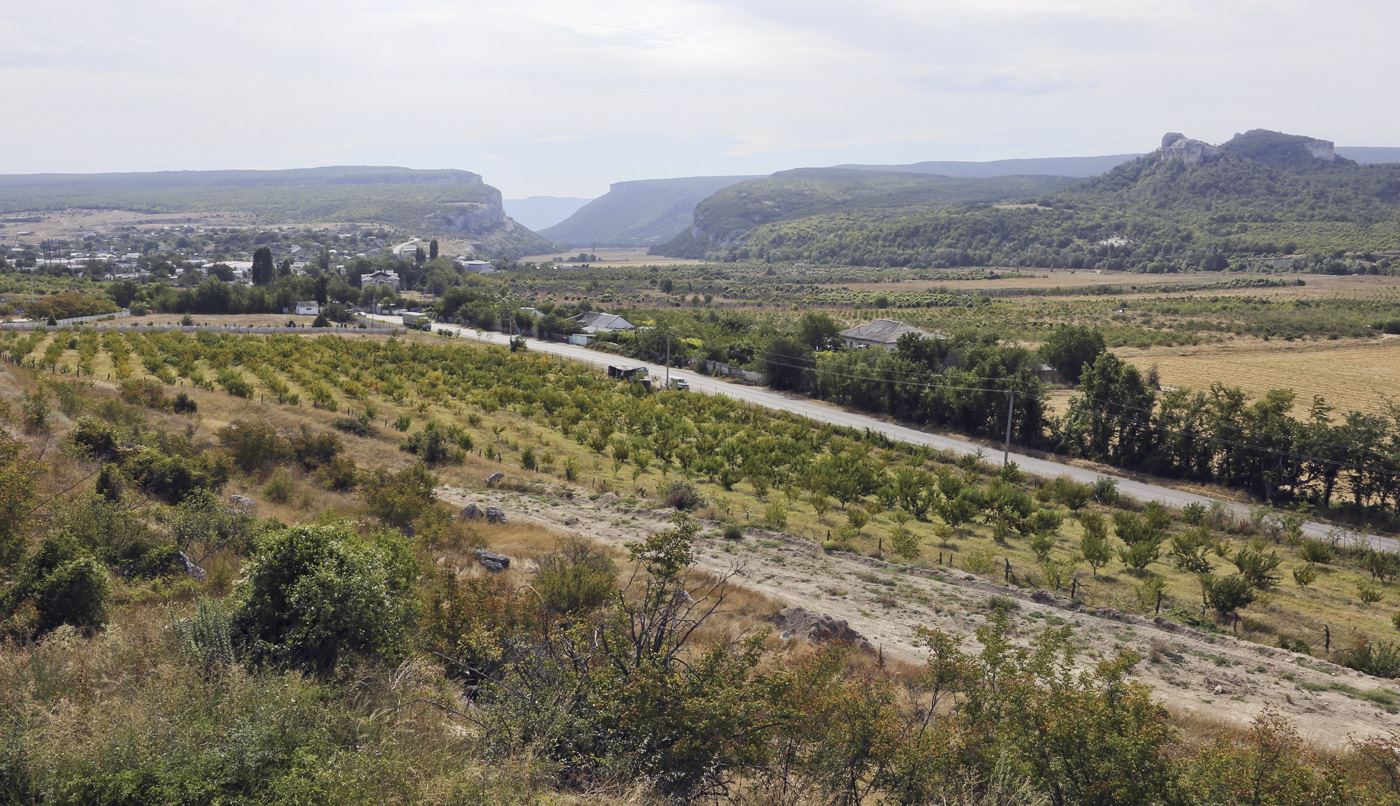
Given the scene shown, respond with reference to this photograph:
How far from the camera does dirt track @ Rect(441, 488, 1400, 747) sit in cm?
1328

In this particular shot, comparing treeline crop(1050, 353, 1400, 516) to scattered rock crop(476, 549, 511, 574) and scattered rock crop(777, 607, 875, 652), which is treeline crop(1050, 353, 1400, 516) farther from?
scattered rock crop(476, 549, 511, 574)

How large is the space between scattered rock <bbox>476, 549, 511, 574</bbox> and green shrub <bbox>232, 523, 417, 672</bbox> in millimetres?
6325

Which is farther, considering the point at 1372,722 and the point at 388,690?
the point at 1372,722

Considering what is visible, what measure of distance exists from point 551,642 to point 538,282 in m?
129

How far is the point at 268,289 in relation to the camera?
91250mm

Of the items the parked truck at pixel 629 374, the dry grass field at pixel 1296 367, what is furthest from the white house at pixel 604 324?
the dry grass field at pixel 1296 367

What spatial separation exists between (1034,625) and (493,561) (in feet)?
38.5

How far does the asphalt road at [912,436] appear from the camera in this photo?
27109 millimetres

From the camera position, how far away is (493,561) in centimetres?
1605

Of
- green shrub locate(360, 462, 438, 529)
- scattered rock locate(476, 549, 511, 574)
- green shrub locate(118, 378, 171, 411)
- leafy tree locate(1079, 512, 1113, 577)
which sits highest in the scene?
green shrub locate(118, 378, 171, 411)

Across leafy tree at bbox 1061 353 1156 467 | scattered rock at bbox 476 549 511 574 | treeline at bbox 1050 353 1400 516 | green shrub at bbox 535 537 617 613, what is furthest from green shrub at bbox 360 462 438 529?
treeline at bbox 1050 353 1400 516

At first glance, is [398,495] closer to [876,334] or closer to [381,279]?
[876,334]

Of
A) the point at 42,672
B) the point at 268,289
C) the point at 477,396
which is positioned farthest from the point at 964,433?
the point at 268,289

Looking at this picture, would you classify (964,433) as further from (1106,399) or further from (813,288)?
(813,288)
